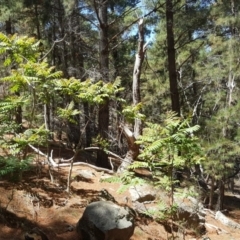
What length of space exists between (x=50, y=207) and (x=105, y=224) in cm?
133

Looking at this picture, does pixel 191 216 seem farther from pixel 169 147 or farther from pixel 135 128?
pixel 169 147

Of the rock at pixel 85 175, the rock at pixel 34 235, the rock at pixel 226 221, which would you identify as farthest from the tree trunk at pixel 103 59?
the rock at pixel 34 235

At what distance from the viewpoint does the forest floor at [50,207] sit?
4.71 metres

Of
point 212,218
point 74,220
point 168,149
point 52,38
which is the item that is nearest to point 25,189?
point 74,220

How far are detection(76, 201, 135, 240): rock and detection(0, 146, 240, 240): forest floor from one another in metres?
0.25

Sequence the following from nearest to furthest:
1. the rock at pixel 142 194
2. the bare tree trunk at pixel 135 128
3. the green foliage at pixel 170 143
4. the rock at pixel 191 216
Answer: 1. the green foliage at pixel 170 143
2. the rock at pixel 191 216
3. the rock at pixel 142 194
4. the bare tree trunk at pixel 135 128

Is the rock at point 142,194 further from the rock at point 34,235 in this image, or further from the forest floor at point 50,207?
the rock at point 34,235

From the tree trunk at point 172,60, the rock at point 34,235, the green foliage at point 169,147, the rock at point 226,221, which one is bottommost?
Answer: the rock at point 226,221

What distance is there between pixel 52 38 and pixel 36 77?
10.4 m

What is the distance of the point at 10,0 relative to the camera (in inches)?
445

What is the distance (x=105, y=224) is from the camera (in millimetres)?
4688

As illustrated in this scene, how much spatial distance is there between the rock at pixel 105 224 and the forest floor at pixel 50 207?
0.83ft

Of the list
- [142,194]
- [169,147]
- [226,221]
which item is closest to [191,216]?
[142,194]

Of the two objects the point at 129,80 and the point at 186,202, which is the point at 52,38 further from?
the point at 186,202
